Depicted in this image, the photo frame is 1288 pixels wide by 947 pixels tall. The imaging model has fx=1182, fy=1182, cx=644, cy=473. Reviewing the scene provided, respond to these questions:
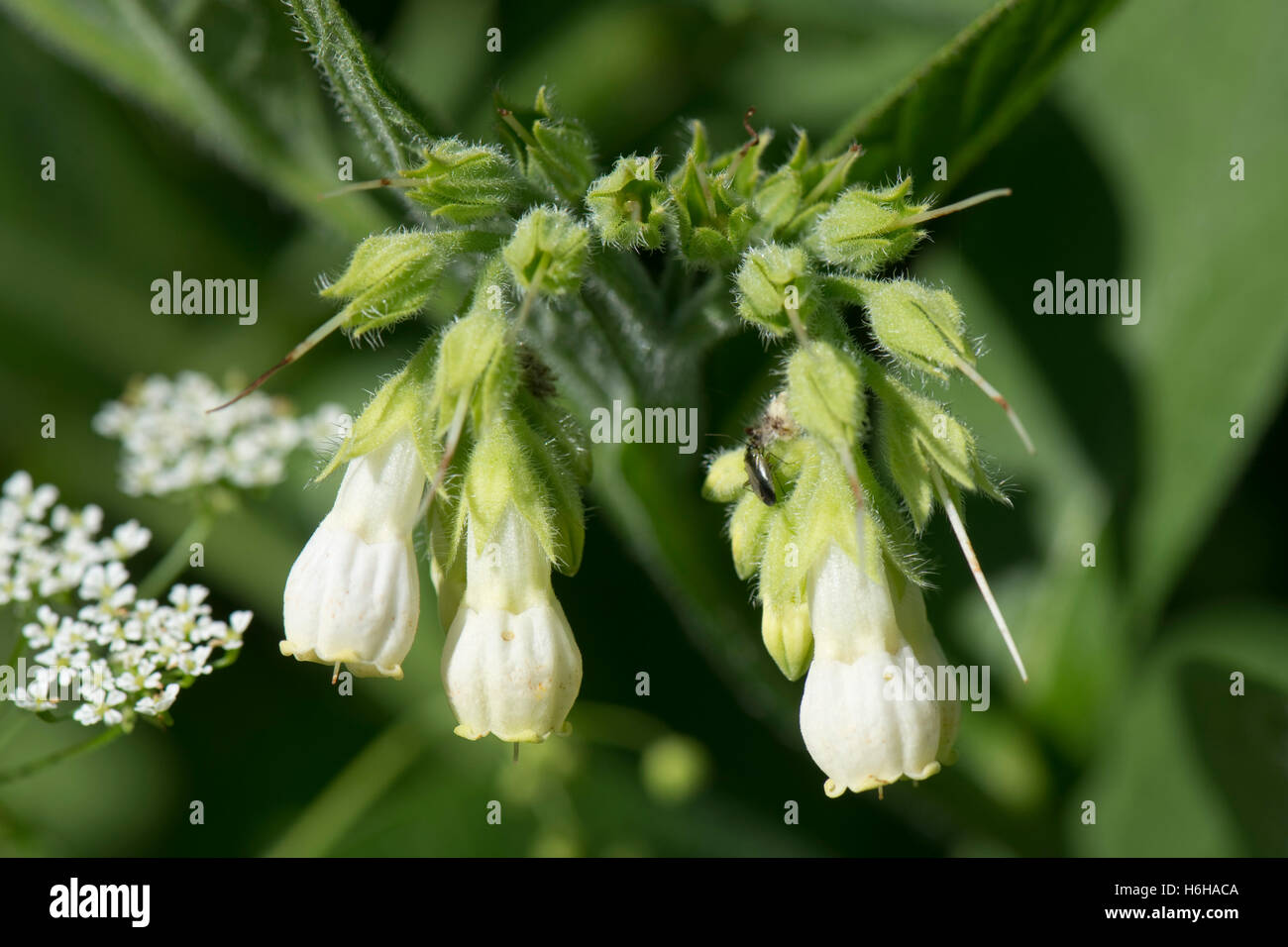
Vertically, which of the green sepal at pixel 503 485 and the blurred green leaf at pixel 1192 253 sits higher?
the blurred green leaf at pixel 1192 253

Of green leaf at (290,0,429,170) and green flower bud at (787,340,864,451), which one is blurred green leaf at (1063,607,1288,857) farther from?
green leaf at (290,0,429,170)

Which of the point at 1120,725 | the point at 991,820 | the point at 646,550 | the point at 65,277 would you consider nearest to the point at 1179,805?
the point at 1120,725

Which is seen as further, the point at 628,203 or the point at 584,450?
the point at 584,450

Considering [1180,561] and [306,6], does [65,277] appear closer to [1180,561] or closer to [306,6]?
[306,6]

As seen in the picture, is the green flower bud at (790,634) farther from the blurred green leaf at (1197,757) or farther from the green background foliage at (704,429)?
the blurred green leaf at (1197,757)

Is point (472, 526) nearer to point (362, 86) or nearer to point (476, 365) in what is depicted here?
point (476, 365)

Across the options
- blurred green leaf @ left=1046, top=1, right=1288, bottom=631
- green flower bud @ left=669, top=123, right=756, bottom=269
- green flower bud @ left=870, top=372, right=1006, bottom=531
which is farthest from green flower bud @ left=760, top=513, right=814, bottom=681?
blurred green leaf @ left=1046, top=1, right=1288, bottom=631

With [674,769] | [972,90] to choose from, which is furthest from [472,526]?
[674,769]

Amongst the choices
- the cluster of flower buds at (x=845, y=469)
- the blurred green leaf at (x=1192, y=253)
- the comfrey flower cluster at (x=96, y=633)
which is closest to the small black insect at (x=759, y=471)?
the cluster of flower buds at (x=845, y=469)
